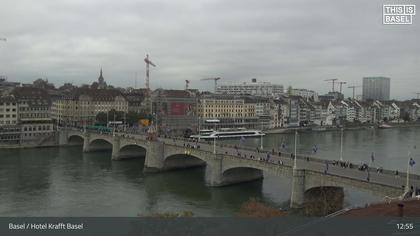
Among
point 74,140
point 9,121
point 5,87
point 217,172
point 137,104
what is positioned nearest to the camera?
point 217,172

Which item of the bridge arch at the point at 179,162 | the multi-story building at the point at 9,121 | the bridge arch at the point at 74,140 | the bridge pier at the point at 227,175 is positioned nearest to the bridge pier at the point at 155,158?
the bridge arch at the point at 179,162

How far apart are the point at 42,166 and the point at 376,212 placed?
4207cm

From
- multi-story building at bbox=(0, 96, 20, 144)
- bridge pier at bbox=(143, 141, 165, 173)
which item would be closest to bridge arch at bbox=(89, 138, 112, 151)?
multi-story building at bbox=(0, 96, 20, 144)

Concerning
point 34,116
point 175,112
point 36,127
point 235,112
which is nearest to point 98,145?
point 36,127

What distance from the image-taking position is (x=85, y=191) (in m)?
38.8

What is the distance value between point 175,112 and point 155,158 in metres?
57.1

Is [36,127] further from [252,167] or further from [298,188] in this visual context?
[298,188]

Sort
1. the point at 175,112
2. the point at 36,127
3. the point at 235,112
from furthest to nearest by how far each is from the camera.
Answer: the point at 235,112 < the point at 175,112 < the point at 36,127

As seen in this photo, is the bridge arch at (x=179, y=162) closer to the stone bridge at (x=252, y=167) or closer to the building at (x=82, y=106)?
the stone bridge at (x=252, y=167)

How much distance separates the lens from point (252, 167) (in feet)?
124

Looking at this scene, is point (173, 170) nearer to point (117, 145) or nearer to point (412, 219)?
point (117, 145)

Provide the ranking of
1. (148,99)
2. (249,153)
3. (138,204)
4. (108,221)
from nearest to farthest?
(108,221) < (138,204) < (249,153) < (148,99)

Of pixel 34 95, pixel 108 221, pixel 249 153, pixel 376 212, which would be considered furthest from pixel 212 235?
pixel 34 95

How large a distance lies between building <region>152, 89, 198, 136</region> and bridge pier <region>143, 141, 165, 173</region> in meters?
49.9
